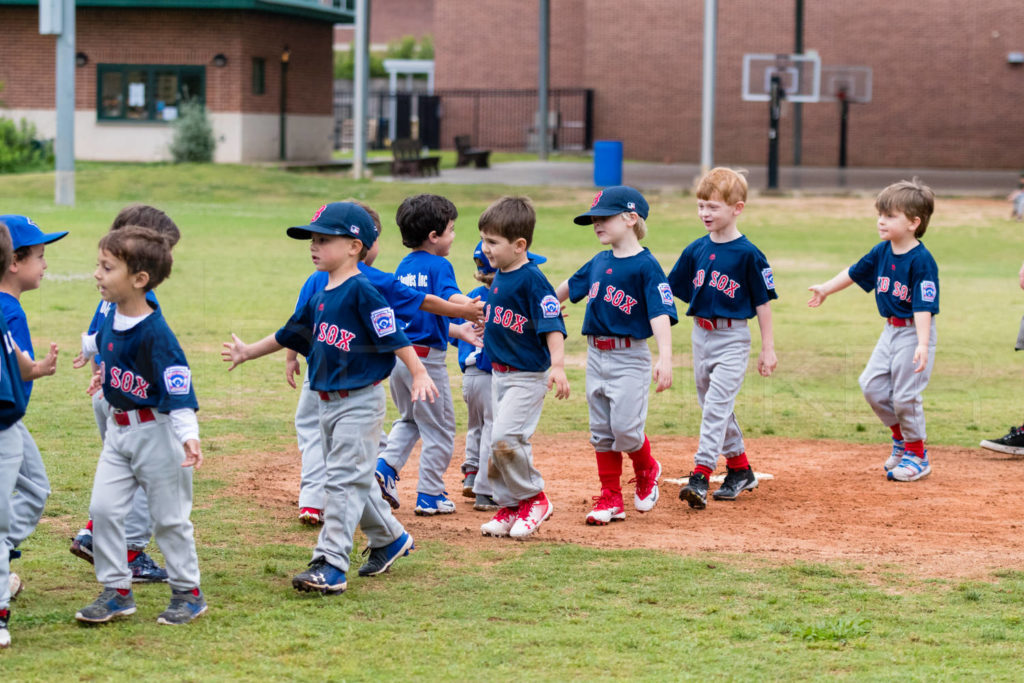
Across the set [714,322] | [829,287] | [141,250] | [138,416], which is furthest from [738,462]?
[141,250]

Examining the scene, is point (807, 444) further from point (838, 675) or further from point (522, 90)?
point (522, 90)

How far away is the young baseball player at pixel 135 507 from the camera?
202 inches

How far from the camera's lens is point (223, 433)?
848 cm

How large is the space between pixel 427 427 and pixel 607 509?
1.02 m

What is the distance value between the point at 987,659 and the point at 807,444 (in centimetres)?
422

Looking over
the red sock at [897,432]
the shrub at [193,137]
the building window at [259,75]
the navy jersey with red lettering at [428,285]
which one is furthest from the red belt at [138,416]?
the building window at [259,75]

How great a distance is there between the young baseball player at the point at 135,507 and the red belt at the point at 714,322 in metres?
2.96

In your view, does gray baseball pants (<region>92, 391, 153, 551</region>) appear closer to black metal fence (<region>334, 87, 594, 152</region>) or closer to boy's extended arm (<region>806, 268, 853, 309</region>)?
boy's extended arm (<region>806, 268, 853, 309</region>)

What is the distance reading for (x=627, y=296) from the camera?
246 inches

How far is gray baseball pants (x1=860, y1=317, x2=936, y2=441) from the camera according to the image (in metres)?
7.29

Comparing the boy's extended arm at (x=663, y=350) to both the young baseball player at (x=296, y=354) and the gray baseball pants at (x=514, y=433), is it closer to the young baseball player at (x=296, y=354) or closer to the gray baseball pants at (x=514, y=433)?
the gray baseball pants at (x=514, y=433)

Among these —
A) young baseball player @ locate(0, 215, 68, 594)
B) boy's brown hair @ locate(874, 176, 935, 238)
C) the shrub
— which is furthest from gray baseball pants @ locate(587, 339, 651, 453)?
the shrub

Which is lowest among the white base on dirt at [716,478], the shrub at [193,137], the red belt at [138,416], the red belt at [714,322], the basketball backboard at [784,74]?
the white base on dirt at [716,478]

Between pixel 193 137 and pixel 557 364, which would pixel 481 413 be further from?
pixel 193 137
